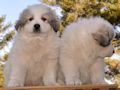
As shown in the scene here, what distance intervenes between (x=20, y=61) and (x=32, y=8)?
1.87ft

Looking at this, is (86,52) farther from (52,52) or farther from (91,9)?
(91,9)

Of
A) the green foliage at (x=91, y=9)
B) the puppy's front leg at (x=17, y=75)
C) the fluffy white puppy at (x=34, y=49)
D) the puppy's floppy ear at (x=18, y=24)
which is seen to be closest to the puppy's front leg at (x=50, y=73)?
the fluffy white puppy at (x=34, y=49)

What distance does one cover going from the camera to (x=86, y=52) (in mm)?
3924

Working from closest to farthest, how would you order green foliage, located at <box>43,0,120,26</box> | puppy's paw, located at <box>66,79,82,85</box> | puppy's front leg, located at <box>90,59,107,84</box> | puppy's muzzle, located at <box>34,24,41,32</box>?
puppy's muzzle, located at <box>34,24,41,32</box> < puppy's paw, located at <box>66,79,82,85</box> < puppy's front leg, located at <box>90,59,107,84</box> < green foliage, located at <box>43,0,120,26</box>

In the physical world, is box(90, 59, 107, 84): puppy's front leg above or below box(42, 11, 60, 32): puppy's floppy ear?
below

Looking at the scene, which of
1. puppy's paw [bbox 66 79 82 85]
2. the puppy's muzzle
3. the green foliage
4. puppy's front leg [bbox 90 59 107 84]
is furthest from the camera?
the green foliage

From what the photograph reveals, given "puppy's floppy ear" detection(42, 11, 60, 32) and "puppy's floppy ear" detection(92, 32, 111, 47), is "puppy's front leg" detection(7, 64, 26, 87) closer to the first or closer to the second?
"puppy's floppy ear" detection(42, 11, 60, 32)

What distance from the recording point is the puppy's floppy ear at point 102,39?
389 centimetres

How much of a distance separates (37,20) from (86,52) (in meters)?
0.62

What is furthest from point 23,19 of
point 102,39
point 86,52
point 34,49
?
point 102,39

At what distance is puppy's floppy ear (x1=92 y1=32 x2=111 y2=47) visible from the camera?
3893mm

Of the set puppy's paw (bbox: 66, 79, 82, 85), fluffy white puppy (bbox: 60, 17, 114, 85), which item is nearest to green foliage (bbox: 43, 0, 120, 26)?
fluffy white puppy (bbox: 60, 17, 114, 85)

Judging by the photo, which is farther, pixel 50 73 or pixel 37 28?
pixel 50 73

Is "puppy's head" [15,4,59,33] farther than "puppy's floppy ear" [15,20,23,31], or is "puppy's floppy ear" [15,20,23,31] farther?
"puppy's floppy ear" [15,20,23,31]
